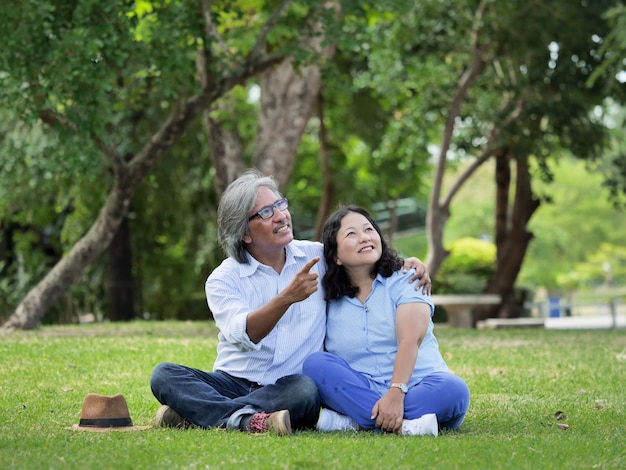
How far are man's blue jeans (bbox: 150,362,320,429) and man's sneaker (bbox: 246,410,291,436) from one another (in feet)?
0.28

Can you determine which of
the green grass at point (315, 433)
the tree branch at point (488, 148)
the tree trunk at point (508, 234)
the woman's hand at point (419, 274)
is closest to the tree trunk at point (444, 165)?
the tree branch at point (488, 148)

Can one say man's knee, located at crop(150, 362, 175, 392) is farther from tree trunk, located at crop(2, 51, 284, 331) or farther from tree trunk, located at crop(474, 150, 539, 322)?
tree trunk, located at crop(474, 150, 539, 322)

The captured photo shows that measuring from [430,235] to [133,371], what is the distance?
1115 centimetres

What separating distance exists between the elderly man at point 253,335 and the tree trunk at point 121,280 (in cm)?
1554

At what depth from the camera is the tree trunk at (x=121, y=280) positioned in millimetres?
21422

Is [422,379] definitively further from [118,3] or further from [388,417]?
[118,3]

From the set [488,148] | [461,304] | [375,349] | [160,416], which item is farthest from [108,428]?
[488,148]

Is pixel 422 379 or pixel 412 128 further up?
pixel 412 128

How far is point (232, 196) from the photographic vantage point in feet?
20.0

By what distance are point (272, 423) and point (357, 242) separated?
1.11 metres

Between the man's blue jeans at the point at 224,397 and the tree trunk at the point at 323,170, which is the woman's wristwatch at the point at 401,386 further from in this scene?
the tree trunk at the point at 323,170

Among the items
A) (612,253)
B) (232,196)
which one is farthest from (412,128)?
(612,253)

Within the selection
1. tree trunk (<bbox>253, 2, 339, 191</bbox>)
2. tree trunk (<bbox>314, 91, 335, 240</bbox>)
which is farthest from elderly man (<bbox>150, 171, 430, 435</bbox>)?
tree trunk (<bbox>314, 91, 335, 240</bbox>)

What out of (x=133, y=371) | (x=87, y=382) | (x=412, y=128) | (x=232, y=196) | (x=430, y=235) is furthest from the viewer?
(x=412, y=128)
